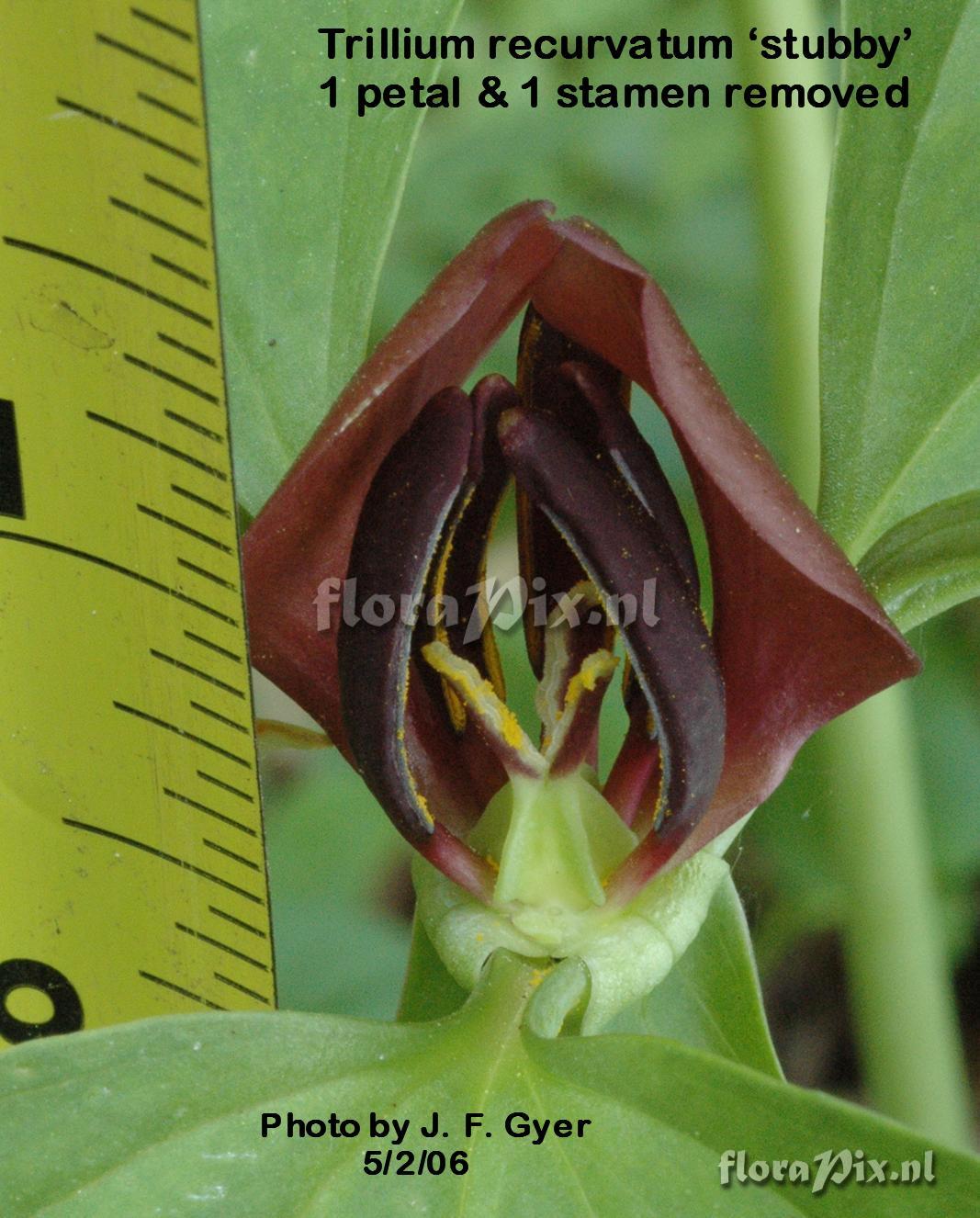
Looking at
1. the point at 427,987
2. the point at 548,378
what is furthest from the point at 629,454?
the point at 427,987

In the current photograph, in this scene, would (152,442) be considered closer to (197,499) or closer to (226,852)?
(197,499)

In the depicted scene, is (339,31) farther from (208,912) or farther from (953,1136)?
(953,1136)

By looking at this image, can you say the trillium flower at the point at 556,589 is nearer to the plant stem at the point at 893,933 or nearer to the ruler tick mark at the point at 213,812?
the ruler tick mark at the point at 213,812

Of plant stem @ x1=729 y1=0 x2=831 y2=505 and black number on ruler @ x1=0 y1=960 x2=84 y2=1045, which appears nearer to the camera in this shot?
black number on ruler @ x1=0 y1=960 x2=84 y2=1045

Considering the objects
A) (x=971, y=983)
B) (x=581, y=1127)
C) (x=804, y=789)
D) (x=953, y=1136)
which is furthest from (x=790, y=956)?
(x=581, y=1127)

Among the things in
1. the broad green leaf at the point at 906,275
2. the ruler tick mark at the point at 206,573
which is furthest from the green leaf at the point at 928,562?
the ruler tick mark at the point at 206,573

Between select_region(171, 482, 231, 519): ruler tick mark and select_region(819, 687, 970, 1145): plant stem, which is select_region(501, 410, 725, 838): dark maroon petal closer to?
select_region(171, 482, 231, 519): ruler tick mark

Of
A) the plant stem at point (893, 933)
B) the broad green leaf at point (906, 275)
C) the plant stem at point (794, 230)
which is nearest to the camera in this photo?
the broad green leaf at point (906, 275)

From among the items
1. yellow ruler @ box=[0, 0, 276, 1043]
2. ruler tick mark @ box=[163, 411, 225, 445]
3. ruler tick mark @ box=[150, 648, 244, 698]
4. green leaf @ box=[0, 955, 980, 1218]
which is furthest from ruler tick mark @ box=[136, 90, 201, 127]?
green leaf @ box=[0, 955, 980, 1218]
